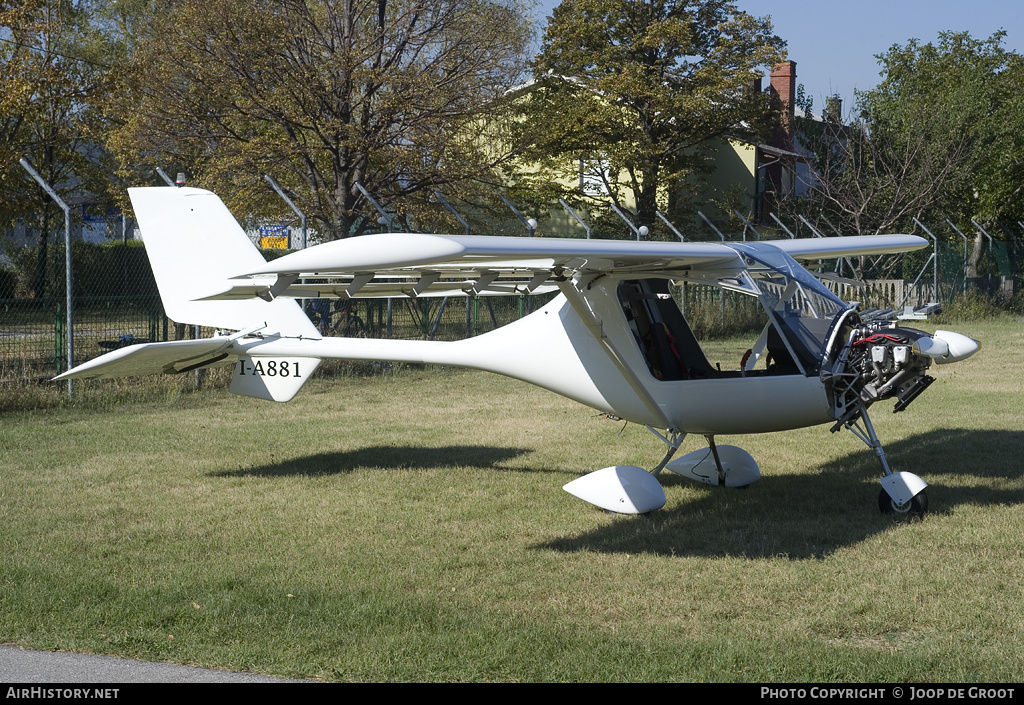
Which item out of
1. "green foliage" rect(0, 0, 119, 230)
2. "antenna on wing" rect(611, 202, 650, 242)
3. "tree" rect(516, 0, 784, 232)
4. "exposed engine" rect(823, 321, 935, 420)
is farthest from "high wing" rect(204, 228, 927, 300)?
"tree" rect(516, 0, 784, 232)

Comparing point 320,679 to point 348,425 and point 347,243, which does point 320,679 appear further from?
point 348,425

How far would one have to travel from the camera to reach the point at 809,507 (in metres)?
8.02

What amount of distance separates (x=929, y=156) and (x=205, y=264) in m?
27.7

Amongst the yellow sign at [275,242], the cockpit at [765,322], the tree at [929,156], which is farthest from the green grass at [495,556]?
the yellow sign at [275,242]

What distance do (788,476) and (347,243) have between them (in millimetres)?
5469

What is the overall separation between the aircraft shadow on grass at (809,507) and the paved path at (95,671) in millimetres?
2891

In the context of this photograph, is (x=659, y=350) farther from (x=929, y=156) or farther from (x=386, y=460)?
(x=929, y=156)

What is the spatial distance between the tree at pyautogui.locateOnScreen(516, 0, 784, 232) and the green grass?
64.6 feet

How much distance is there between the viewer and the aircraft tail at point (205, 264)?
32.6 ft

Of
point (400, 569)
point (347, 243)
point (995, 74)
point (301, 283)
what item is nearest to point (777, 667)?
point (400, 569)

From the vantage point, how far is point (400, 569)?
21.4 feet

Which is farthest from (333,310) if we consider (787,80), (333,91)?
(787,80)

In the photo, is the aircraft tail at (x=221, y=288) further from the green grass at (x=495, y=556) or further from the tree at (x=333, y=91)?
the tree at (x=333, y=91)

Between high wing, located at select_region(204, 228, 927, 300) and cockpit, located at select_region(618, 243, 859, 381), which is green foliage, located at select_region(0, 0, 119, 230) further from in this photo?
cockpit, located at select_region(618, 243, 859, 381)
